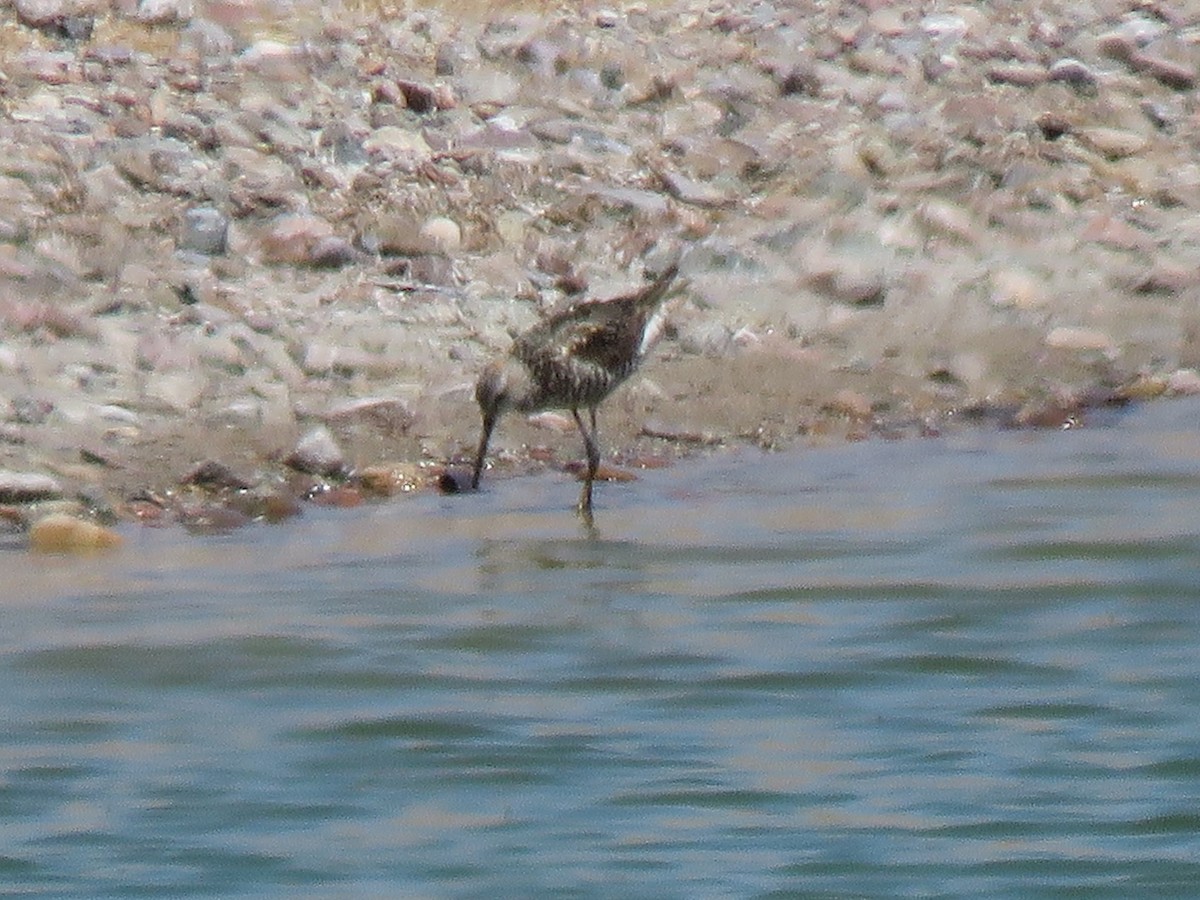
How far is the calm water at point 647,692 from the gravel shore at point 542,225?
638 mm

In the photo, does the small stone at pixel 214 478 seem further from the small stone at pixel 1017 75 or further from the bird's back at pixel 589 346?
the small stone at pixel 1017 75

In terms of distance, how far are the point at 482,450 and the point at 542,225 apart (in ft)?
7.52

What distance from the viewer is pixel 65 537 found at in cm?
893

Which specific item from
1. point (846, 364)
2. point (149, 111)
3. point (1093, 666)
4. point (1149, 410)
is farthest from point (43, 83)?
point (1093, 666)

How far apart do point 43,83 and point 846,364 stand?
375 centimetres

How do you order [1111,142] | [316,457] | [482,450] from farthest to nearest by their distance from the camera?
[1111,142]
[482,450]
[316,457]

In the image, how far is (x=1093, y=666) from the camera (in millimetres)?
7590

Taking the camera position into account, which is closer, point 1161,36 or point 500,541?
point 500,541

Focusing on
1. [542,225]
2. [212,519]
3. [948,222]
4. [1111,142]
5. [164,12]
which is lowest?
[212,519]

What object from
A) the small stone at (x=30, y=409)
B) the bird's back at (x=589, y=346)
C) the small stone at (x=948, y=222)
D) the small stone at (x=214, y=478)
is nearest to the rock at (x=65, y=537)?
the small stone at (x=214, y=478)

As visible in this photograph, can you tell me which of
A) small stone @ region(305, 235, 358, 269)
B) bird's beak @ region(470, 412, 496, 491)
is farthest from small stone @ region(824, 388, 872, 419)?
small stone @ region(305, 235, 358, 269)

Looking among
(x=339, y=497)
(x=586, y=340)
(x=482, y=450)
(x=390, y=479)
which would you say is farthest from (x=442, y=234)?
(x=339, y=497)

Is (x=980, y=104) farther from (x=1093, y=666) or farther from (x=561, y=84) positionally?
(x=1093, y=666)

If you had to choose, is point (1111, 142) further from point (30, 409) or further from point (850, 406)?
point (30, 409)
